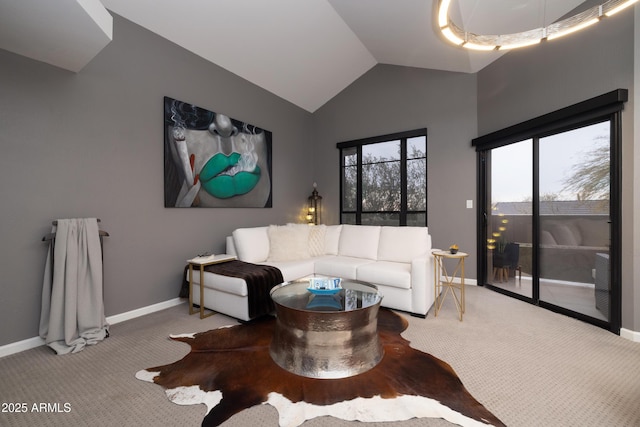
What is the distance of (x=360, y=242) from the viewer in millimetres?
4102

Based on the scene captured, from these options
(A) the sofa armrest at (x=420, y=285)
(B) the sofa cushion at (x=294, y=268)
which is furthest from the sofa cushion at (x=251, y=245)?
(A) the sofa armrest at (x=420, y=285)

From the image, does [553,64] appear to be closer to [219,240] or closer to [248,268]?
[248,268]

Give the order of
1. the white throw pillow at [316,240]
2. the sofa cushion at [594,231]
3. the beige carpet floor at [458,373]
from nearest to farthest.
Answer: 1. the beige carpet floor at [458,373]
2. the sofa cushion at [594,231]
3. the white throw pillow at [316,240]

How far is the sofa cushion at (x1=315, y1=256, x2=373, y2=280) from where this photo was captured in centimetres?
348

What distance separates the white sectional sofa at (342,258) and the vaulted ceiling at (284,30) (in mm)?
2271

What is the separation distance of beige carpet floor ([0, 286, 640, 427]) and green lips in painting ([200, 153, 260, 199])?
1648 millimetres

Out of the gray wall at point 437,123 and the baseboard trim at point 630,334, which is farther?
the gray wall at point 437,123

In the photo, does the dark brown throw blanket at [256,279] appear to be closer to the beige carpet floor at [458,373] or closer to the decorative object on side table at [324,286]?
the beige carpet floor at [458,373]

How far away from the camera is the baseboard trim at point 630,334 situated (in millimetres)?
2473

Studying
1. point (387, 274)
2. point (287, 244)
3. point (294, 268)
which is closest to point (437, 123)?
point (387, 274)

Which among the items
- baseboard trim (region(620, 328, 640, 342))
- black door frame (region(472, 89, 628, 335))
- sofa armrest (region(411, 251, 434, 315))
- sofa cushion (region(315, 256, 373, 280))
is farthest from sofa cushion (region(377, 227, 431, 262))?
baseboard trim (region(620, 328, 640, 342))

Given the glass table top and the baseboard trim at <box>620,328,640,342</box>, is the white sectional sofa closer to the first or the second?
the glass table top

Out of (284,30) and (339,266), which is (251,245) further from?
(284,30)

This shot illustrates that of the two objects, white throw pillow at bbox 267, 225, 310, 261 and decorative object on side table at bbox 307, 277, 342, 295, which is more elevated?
white throw pillow at bbox 267, 225, 310, 261
